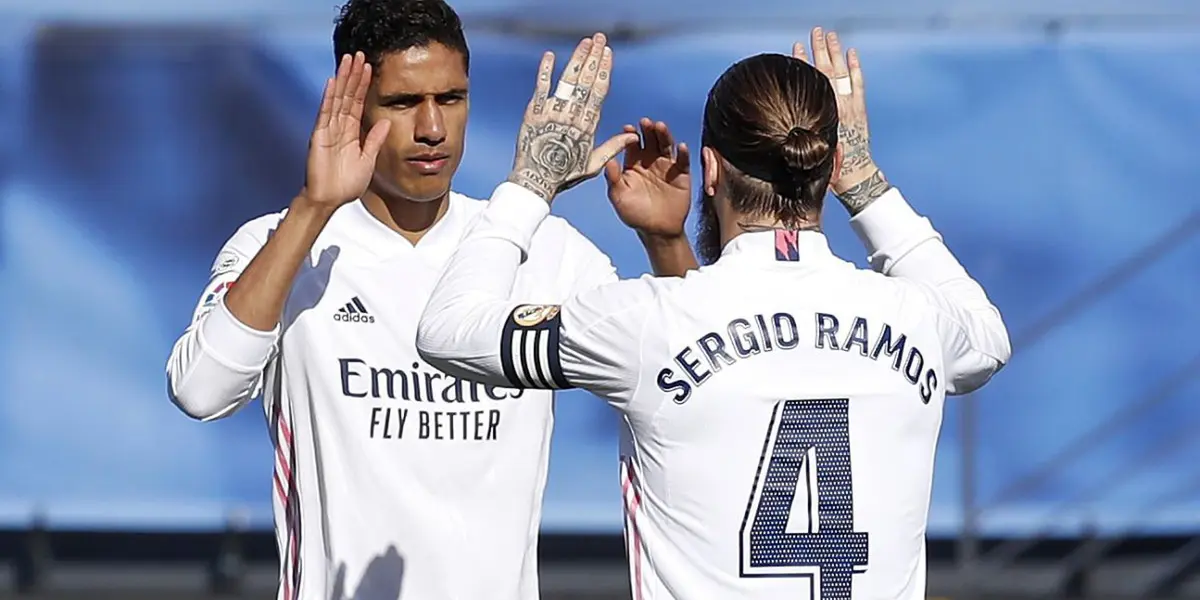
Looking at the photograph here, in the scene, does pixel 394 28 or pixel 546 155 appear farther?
pixel 394 28

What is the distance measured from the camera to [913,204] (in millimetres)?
7789

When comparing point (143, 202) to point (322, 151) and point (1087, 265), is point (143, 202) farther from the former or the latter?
point (322, 151)

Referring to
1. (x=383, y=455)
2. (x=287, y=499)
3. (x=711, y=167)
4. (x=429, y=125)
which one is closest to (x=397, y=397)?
(x=383, y=455)

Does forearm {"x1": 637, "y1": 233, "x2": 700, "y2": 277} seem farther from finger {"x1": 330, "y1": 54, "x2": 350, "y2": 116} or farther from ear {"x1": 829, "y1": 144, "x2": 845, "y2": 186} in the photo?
finger {"x1": 330, "y1": 54, "x2": 350, "y2": 116}

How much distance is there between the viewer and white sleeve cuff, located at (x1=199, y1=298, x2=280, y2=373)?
3.22 m

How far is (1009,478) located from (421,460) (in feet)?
15.4

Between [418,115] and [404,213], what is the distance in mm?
228

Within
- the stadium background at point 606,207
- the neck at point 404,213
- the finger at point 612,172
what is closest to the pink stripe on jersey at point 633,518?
the finger at point 612,172

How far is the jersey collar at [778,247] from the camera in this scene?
292 cm

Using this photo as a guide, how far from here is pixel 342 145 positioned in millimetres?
3307

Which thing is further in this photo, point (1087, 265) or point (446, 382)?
point (1087, 265)

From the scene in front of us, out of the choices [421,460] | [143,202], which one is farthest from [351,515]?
[143,202]

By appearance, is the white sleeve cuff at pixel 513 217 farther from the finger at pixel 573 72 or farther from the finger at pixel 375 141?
the finger at pixel 375 141

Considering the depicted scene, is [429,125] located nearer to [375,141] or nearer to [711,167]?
[375,141]
